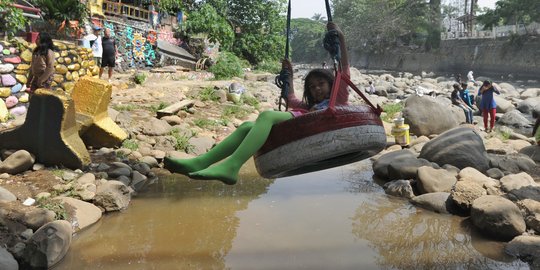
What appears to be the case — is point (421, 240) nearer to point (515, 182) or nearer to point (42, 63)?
point (515, 182)

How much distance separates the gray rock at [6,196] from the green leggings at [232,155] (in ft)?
9.71

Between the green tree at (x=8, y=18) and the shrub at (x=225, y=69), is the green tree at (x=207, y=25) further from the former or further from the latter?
the green tree at (x=8, y=18)

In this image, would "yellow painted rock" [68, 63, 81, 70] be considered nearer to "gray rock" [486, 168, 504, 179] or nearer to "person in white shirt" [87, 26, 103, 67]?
"person in white shirt" [87, 26, 103, 67]

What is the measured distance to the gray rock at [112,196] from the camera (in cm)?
580

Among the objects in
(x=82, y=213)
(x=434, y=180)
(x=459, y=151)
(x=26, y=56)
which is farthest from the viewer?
(x=26, y=56)

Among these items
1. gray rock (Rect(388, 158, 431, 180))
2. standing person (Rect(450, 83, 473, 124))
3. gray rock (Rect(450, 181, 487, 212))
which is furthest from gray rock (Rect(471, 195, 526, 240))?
standing person (Rect(450, 83, 473, 124))

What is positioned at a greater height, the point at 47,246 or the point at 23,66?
the point at 23,66

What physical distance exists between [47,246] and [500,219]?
15.9 ft

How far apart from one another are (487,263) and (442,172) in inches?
96.6

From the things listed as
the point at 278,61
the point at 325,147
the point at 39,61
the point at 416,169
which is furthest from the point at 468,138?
the point at 278,61

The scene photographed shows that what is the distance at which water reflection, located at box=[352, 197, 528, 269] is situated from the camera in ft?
15.0

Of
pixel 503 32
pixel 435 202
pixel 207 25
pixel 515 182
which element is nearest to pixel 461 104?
pixel 515 182

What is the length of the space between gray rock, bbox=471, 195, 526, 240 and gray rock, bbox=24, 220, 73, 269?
464 cm

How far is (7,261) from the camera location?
4.00 meters
